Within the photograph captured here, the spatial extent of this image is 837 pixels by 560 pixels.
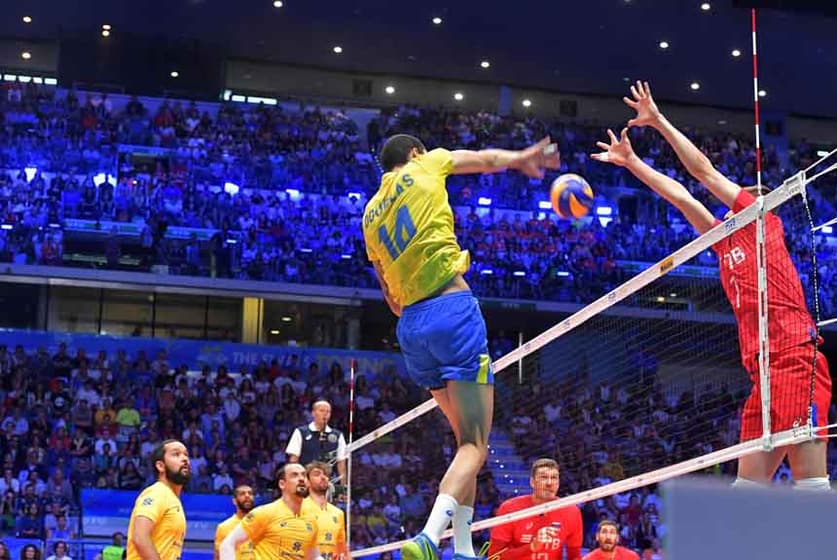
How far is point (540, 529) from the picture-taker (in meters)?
9.16

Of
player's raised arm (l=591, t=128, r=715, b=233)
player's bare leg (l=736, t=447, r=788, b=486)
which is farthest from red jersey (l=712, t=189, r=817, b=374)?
player's bare leg (l=736, t=447, r=788, b=486)

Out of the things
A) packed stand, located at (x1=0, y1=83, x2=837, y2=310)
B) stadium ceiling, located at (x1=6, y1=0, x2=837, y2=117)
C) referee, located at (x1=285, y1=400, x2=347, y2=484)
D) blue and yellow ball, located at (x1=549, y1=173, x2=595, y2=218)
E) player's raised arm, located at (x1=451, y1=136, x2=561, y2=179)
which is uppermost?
stadium ceiling, located at (x1=6, y1=0, x2=837, y2=117)

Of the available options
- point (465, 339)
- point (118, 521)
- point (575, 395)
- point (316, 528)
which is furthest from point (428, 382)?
point (118, 521)

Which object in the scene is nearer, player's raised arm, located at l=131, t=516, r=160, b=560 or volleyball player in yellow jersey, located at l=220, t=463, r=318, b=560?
player's raised arm, located at l=131, t=516, r=160, b=560

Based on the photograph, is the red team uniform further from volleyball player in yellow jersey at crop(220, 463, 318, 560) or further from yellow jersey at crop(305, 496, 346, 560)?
yellow jersey at crop(305, 496, 346, 560)

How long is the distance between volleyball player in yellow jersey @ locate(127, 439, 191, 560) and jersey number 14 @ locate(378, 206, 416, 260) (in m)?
4.10

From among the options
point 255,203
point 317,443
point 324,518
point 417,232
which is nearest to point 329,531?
point 324,518

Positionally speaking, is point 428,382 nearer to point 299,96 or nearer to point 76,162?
point 76,162

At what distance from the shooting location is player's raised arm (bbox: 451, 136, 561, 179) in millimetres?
5500

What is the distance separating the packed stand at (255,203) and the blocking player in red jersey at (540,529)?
58.4 feet

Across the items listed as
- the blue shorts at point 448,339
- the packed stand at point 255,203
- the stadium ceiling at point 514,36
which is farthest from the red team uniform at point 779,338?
the stadium ceiling at point 514,36

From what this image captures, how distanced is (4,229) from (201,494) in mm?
8251

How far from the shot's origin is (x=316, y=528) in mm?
10461

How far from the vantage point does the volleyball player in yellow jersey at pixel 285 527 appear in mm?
10289
